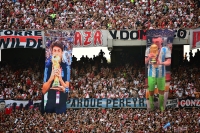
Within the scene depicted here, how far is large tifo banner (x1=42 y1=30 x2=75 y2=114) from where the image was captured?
31328mm

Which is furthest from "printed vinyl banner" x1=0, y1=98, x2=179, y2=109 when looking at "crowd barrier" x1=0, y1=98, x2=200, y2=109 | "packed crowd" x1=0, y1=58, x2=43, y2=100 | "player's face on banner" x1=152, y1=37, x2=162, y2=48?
"player's face on banner" x1=152, y1=37, x2=162, y2=48

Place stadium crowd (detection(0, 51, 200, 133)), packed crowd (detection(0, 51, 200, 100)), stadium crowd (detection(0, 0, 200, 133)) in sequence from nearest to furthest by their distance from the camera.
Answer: stadium crowd (detection(0, 51, 200, 133))
stadium crowd (detection(0, 0, 200, 133))
packed crowd (detection(0, 51, 200, 100))

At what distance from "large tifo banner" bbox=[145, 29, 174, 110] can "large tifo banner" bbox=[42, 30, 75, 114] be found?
4.39 m

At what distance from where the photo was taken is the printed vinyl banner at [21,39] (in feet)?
111

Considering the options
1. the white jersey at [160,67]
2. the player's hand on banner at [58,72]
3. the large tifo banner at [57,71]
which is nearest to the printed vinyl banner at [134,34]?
the white jersey at [160,67]

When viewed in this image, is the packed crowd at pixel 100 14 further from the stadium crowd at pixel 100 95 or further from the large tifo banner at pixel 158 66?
the stadium crowd at pixel 100 95

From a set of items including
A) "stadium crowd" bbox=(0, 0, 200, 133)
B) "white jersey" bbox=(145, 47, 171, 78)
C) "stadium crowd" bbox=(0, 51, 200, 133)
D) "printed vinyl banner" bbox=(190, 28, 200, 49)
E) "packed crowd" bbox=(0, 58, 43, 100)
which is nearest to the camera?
"white jersey" bbox=(145, 47, 171, 78)

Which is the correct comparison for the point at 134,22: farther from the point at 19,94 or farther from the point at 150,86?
the point at 19,94

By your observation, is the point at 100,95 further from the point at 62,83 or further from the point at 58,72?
the point at 58,72

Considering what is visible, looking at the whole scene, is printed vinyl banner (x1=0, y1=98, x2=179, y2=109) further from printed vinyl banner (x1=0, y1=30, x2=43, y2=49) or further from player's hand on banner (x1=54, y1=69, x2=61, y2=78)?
printed vinyl banner (x1=0, y1=30, x2=43, y2=49)

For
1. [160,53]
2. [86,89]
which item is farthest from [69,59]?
[160,53]

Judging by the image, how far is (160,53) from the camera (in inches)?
1234

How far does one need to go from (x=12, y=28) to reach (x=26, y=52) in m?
4.25

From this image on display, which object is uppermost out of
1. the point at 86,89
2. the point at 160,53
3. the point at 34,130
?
the point at 160,53
